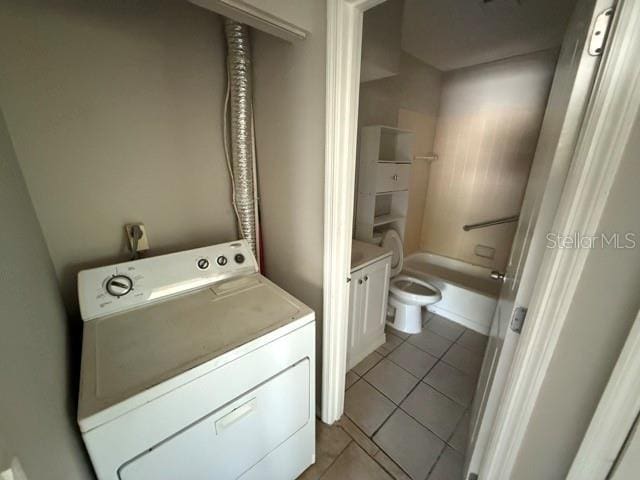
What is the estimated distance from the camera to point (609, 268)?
562 millimetres

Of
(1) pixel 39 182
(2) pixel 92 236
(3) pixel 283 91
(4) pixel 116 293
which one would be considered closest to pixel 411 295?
(3) pixel 283 91

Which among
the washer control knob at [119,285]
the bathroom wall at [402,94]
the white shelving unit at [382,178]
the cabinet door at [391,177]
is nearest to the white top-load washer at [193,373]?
the washer control knob at [119,285]

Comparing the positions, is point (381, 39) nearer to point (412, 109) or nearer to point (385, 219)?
point (412, 109)

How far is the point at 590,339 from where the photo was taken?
610 mm

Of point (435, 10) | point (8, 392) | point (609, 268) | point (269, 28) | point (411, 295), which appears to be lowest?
point (411, 295)

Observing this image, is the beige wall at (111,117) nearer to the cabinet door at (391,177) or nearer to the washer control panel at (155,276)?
the washer control panel at (155,276)

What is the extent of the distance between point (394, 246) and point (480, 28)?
177cm

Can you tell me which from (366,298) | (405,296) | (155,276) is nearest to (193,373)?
(155,276)

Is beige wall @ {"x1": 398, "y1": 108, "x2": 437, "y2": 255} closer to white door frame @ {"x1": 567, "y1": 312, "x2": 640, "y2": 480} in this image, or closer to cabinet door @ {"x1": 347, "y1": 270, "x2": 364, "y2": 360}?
cabinet door @ {"x1": 347, "y1": 270, "x2": 364, "y2": 360}

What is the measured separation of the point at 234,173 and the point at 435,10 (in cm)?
168

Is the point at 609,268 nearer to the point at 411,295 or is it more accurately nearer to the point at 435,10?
the point at 411,295

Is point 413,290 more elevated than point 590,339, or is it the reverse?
point 590,339

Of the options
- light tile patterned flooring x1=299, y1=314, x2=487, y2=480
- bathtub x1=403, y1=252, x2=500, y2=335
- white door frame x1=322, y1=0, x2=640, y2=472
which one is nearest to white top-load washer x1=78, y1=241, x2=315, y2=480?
light tile patterned flooring x1=299, y1=314, x2=487, y2=480

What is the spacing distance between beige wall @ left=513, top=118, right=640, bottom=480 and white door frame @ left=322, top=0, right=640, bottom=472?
2 cm
